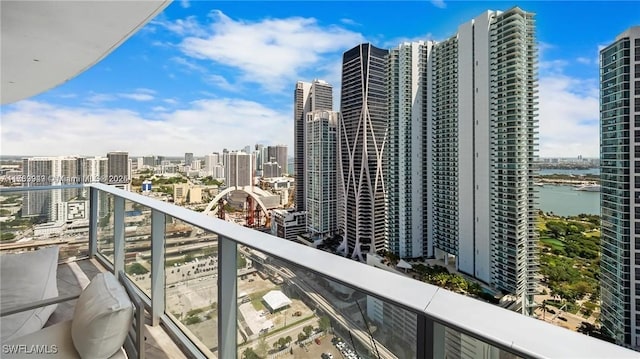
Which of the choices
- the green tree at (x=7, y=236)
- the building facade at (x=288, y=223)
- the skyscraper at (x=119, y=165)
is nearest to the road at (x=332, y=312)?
the green tree at (x=7, y=236)

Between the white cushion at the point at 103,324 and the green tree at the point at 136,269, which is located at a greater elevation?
the white cushion at the point at 103,324

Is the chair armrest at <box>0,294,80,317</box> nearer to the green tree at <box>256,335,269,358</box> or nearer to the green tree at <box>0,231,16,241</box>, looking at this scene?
the green tree at <box>256,335,269,358</box>

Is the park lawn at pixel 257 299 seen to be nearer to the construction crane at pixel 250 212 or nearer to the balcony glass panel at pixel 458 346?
the balcony glass panel at pixel 458 346

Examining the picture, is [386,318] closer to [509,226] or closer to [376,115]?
[509,226]

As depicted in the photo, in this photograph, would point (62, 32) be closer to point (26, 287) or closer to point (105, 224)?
point (26, 287)

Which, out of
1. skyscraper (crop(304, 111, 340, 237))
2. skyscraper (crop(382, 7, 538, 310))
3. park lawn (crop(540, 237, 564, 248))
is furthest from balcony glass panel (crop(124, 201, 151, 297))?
skyscraper (crop(304, 111, 340, 237))

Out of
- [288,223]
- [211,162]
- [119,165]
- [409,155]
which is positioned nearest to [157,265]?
[119,165]
